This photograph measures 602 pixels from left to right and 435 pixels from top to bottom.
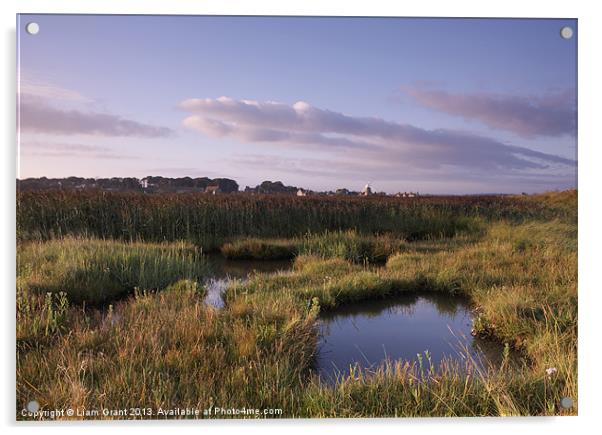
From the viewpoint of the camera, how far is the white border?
3725 millimetres

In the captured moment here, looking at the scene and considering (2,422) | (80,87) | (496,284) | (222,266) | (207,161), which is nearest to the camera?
(2,422)

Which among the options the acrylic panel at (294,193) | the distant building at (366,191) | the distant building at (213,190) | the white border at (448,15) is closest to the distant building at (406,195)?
the acrylic panel at (294,193)

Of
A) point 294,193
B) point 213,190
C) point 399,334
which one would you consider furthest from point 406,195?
point 213,190

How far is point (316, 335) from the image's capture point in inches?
166

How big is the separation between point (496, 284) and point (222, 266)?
10.0ft

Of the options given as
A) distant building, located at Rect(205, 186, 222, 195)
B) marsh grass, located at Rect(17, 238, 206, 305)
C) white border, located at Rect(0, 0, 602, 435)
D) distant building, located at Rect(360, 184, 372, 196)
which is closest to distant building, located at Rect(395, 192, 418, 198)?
distant building, located at Rect(360, 184, 372, 196)

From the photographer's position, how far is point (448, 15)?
13.6 feet

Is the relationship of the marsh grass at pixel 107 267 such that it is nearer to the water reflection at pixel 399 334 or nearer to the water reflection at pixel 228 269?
the water reflection at pixel 228 269

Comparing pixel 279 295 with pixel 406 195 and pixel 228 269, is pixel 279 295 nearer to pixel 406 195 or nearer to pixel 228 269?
pixel 228 269

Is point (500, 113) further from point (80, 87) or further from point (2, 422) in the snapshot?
point (2, 422)

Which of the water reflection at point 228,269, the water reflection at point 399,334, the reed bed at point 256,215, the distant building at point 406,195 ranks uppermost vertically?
the distant building at point 406,195

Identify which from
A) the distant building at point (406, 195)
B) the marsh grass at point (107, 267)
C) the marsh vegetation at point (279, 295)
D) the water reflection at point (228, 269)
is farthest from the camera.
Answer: the water reflection at point (228, 269)

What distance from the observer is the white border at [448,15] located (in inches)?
147
